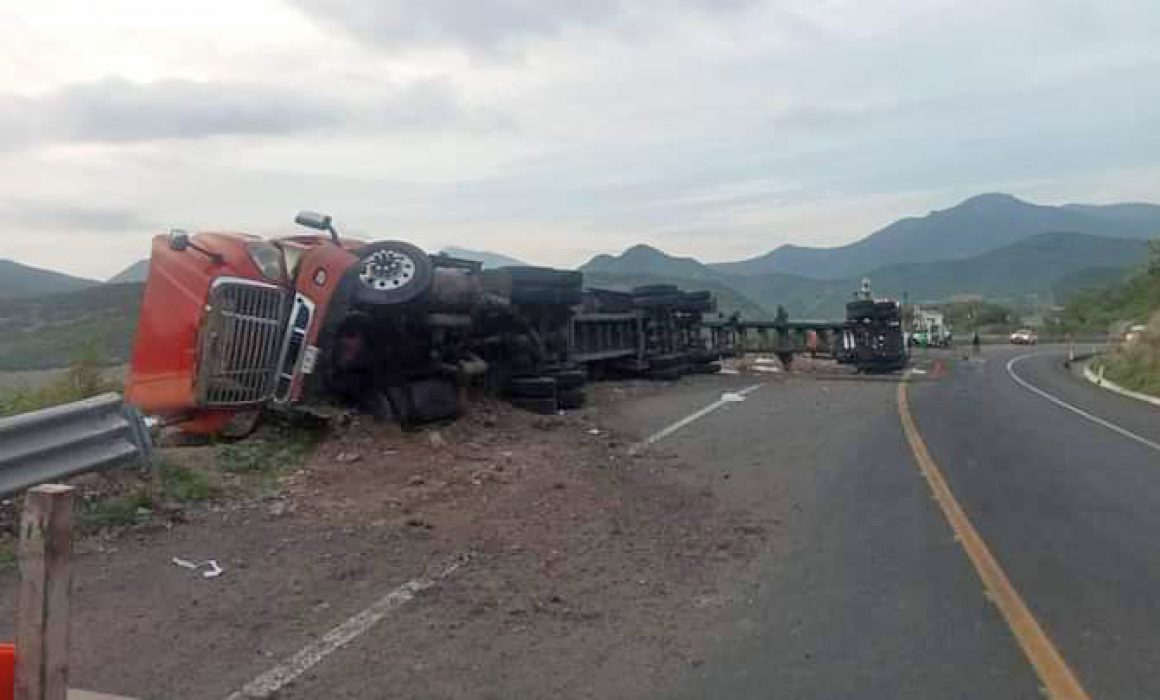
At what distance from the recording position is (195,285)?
36.6ft

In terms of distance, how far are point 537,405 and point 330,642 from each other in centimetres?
976

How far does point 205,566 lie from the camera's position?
691cm

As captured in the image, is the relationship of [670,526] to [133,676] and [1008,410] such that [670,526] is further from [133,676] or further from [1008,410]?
[1008,410]

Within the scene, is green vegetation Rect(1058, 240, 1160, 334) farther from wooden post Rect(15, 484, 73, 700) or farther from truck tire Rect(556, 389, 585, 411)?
wooden post Rect(15, 484, 73, 700)

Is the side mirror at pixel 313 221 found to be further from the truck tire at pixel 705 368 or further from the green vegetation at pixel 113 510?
the truck tire at pixel 705 368

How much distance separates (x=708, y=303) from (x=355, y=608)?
21.5m

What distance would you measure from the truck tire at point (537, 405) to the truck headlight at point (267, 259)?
4321 mm

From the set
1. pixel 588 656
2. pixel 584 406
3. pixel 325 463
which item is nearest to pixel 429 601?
pixel 588 656

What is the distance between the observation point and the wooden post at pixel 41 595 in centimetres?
337

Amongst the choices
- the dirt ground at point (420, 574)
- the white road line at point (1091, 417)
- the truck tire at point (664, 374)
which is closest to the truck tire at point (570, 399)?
the dirt ground at point (420, 574)

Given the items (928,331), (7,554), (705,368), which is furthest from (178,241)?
(928,331)

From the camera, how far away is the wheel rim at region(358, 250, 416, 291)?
11.6 meters

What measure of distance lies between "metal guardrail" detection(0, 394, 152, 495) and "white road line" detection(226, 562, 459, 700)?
7.54ft

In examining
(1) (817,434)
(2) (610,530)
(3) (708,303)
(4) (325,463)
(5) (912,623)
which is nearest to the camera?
(5) (912,623)
